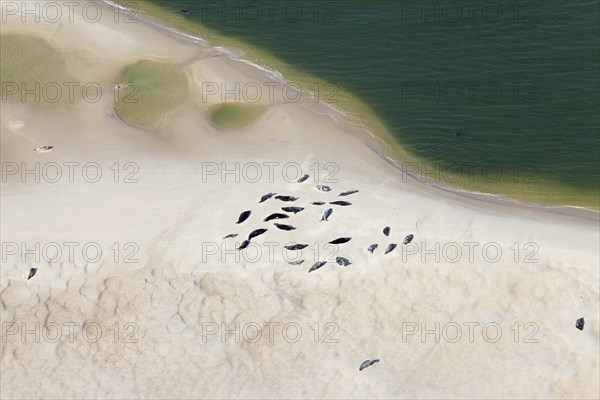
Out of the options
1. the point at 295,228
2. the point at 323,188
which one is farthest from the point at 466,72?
the point at 295,228

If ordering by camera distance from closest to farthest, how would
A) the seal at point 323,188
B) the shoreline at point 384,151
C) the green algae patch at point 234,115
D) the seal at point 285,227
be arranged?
the seal at point 285,227
the seal at point 323,188
the shoreline at point 384,151
the green algae patch at point 234,115

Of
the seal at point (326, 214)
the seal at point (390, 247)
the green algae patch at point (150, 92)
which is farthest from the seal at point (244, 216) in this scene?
the green algae patch at point (150, 92)

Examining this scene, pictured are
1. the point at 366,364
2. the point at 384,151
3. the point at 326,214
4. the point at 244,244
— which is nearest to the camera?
the point at 366,364

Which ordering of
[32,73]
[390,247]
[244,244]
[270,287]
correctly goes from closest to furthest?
[270,287] < [244,244] < [390,247] < [32,73]

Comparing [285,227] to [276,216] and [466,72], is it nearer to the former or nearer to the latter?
[276,216]

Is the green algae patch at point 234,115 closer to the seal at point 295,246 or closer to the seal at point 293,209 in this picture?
the seal at point 293,209

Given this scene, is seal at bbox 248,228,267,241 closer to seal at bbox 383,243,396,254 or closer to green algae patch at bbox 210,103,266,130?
seal at bbox 383,243,396,254
